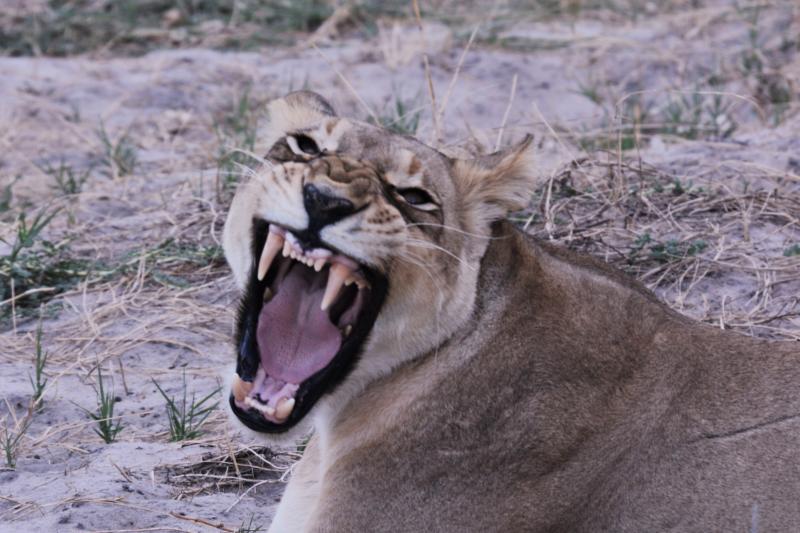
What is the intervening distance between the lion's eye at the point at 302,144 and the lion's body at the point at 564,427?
1.72 feet

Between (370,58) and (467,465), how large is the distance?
6.43 metres

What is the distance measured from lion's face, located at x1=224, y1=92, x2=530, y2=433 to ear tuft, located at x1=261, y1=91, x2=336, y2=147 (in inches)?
4.0

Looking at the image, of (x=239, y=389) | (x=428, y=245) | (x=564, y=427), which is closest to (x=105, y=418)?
(x=239, y=389)

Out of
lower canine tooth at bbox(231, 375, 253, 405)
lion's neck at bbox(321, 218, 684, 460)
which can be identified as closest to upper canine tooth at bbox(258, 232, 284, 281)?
lower canine tooth at bbox(231, 375, 253, 405)

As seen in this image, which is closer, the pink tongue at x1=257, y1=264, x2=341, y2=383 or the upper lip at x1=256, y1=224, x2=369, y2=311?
the upper lip at x1=256, y1=224, x2=369, y2=311

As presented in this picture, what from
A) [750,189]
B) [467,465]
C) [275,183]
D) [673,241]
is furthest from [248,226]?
[750,189]

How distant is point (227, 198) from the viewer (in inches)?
254

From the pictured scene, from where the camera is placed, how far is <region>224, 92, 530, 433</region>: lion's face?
333 centimetres

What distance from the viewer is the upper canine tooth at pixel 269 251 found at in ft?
11.2

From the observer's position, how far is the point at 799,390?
348 centimetres

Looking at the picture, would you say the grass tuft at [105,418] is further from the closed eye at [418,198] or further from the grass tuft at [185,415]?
the closed eye at [418,198]

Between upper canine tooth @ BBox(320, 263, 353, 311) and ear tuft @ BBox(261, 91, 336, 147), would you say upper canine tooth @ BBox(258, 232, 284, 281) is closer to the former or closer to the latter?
upper canine tooth @ BBox(320, 263, 353, 311)

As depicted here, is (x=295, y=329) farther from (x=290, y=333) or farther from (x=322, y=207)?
(x=322, y=207)

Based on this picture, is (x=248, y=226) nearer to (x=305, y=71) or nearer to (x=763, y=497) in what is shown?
(x=763, y=497)
